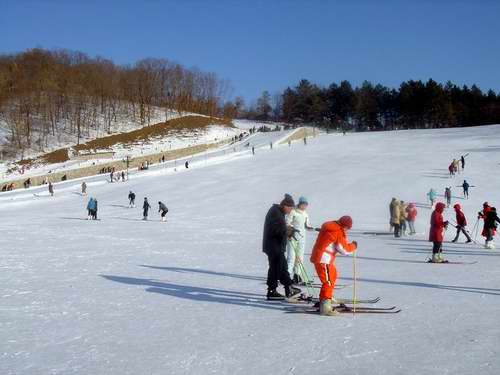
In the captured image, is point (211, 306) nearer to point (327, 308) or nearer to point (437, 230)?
point (327, 308)

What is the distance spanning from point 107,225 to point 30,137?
53980mm

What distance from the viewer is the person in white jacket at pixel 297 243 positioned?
8672 mm

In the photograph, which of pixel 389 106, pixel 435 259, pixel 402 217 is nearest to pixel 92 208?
pixel 402 217

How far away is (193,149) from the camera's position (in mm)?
62781

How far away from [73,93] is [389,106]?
52.4m

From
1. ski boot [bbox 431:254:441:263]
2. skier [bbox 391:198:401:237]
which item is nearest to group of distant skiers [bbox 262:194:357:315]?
ski boot [bbox 431:254:441:263]

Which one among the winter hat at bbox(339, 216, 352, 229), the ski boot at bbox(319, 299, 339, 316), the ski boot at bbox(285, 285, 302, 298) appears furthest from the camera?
the ski boot at bbox(285, 285, 302, 298)

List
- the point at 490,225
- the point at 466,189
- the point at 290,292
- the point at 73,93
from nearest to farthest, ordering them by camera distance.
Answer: the point at 290,292, the point at 490,225, the point at 466,189, the point at 73,93

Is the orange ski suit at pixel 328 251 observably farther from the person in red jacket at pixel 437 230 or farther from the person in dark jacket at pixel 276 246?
the person in red jacket at pixel 437 230

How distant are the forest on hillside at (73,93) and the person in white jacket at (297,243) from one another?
64.6 meters

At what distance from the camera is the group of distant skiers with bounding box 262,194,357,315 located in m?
6.62

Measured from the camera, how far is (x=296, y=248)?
866 cm

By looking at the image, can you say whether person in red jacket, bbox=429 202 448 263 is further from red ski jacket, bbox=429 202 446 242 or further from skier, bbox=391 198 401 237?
skier, bbox=391 198 401 237

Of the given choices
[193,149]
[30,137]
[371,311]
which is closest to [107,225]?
[371,311]
